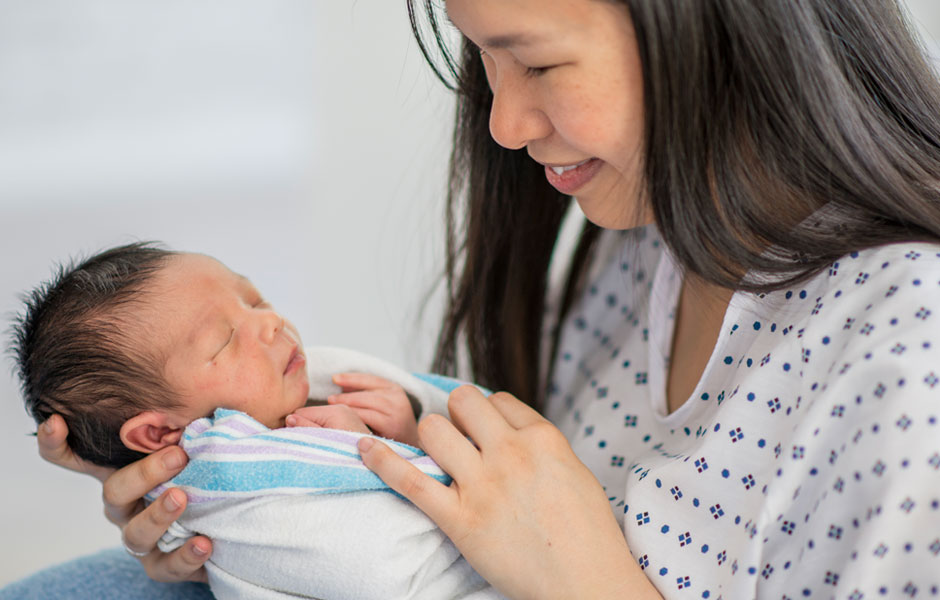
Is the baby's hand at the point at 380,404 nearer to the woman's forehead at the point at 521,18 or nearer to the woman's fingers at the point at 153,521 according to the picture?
the woman's fingers at the point at 153,521

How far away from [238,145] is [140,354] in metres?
2.74

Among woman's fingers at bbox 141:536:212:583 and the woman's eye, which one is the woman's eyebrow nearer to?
the woman's eye

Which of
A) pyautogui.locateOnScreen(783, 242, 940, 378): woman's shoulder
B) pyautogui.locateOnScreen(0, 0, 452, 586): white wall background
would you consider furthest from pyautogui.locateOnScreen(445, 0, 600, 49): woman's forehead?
pyautogui.locateOnScreen(0, 0, 452, 586): white wall background

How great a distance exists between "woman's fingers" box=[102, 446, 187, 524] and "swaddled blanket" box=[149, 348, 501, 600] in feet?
0.04

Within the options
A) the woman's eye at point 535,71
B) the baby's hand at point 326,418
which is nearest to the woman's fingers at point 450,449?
the baby's hand at point 326,418

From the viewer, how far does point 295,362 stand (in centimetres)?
110

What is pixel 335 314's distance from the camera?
2807 millimetres

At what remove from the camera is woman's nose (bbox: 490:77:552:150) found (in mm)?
932

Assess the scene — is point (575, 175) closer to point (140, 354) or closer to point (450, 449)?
point (450, 449)

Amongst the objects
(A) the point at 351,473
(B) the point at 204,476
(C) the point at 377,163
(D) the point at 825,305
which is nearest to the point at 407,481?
(A) the point at 351,473

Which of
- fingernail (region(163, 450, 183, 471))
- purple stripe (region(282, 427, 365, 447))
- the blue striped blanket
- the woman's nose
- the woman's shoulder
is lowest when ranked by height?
fingernail (region(163, 450, 183, 471))

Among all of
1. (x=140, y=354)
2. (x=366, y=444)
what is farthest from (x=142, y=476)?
(x=366, y=444)

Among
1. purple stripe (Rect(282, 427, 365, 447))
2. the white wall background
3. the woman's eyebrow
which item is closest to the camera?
the woman's eyebrow

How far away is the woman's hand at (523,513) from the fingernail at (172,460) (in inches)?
8.1
